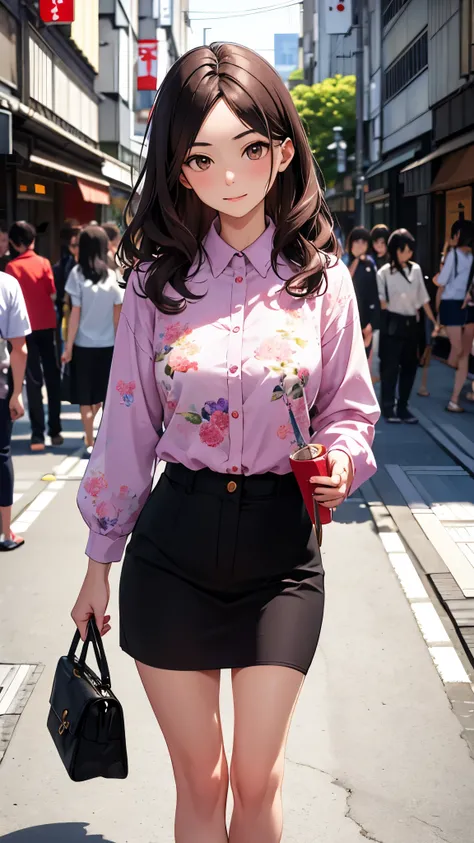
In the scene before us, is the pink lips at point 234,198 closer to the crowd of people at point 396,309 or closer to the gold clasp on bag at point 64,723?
the gold clasp on bag at point 64,723

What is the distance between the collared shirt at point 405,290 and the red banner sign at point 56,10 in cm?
1079

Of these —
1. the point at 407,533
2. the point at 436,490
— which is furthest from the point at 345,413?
the point at 436,490

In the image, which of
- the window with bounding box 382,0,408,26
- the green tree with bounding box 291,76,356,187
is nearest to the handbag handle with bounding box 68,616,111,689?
the window with bounding box 382,0,408,26

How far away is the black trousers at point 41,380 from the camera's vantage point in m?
11.5

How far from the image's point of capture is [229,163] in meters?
2.77

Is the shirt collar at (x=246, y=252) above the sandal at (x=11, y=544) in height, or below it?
above

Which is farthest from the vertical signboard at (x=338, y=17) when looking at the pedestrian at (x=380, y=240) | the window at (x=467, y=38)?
the pedestrian at (x=380, y=240)

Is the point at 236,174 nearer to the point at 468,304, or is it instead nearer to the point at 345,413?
the point at 345,413

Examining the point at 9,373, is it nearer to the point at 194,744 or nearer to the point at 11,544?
the point at 11,544

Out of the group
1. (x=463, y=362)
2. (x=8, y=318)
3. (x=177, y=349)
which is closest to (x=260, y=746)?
(x=177, y=349)

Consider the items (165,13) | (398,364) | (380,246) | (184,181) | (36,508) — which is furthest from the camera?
→ (165,13)

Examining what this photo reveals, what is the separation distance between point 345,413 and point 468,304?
11.2m

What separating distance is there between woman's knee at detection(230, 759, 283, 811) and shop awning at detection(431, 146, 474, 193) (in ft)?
52.7

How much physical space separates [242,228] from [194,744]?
115 cm
